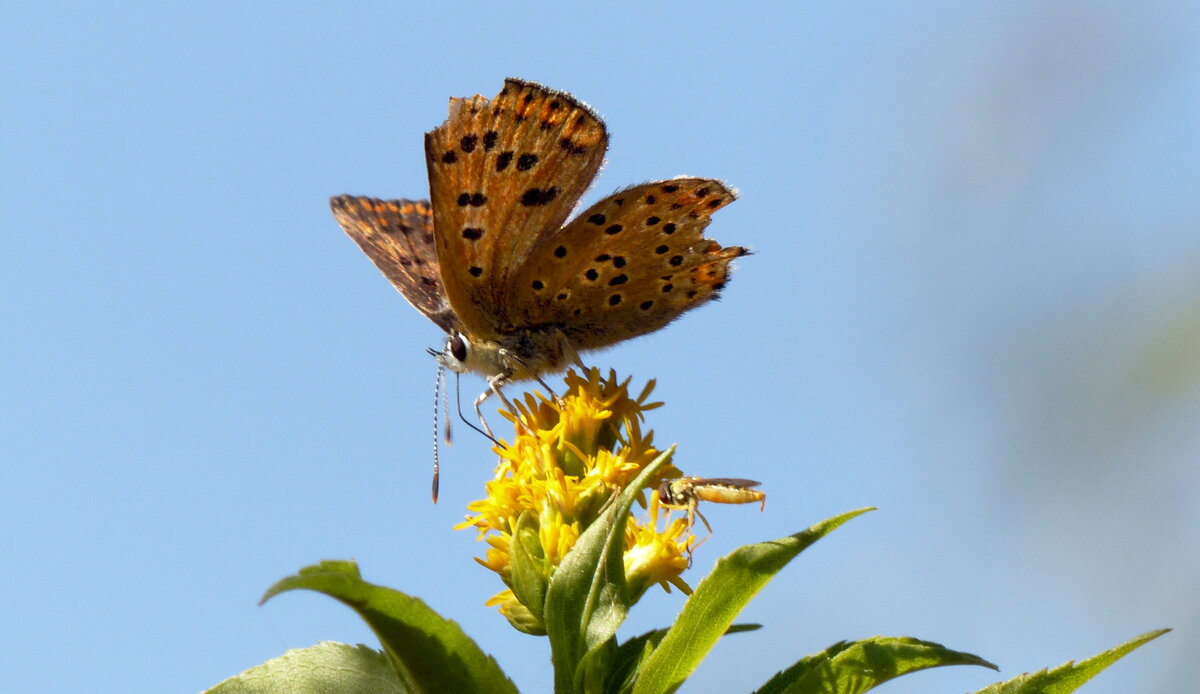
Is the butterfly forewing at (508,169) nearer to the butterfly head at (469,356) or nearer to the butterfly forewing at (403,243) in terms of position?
the butterfly head at (469,356)

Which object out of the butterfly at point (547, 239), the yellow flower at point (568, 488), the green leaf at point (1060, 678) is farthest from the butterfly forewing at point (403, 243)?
the green leaf at point (1060, 678)

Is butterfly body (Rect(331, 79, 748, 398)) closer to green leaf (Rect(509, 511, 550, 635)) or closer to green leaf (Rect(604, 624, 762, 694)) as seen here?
green leaf (Rect(509, 511, 550, 635))

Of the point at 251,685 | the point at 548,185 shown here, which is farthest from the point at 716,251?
the point at 251,685

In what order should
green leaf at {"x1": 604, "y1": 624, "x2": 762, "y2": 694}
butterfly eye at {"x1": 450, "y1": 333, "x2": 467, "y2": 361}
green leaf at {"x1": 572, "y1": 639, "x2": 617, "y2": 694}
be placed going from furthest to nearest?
1. butterfly eye at {"x1": 450, "y1": 333, "x2": 467, "y2": 361}
2. green leaf at {"x1": 604, "y1": 624, "x2": 762, "y2": 694}
3. green leaf at {"x1": 572, "y1": 639, "x2": 617, "y2": 694}

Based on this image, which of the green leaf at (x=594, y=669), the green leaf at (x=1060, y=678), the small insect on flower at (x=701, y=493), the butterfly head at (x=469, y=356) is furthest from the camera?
the butterfly head at (x=469, y=356)

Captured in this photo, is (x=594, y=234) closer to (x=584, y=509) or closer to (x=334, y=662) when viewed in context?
(x=584, y=509)

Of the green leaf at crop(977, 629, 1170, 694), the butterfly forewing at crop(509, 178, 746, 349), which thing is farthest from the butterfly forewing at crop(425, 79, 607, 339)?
the green leaf at crop(977, 629, 1170, 694)
